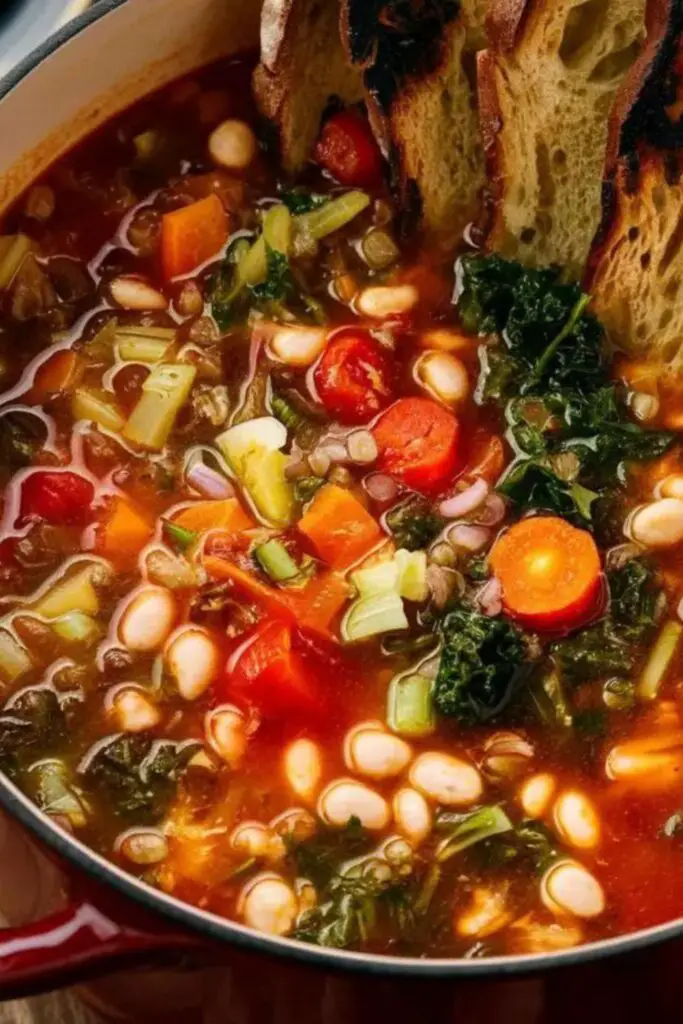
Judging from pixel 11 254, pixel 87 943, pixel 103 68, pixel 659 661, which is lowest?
pixel 659 661

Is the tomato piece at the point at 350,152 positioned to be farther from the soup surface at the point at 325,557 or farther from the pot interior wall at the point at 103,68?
the pot interior wall at the point at 103,68

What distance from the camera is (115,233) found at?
2721mm

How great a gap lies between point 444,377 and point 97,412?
2.00 ft

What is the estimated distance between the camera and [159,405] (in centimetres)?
247

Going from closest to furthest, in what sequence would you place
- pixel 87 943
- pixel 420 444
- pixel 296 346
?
pixel 87 943, pixel 420 444, pixel 296 346

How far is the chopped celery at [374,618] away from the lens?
2.22 meters

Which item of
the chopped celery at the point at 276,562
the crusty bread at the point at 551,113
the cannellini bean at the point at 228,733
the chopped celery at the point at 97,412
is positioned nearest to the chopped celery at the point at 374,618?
the chopped celery at the point at 276,562

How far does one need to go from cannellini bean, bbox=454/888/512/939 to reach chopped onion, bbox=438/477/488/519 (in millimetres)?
643

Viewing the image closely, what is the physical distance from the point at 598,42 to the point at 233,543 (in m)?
1.11

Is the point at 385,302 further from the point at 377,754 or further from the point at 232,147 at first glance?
the point at 377,754

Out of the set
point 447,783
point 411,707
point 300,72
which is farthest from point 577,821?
point 300,72

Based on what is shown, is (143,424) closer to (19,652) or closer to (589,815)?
(19,652)

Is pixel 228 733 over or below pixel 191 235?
below

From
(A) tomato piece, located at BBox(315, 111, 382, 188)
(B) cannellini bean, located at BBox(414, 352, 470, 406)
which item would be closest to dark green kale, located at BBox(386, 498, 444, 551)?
(B) cannellini bean, located at BBox(414, 352, 470, 406)
